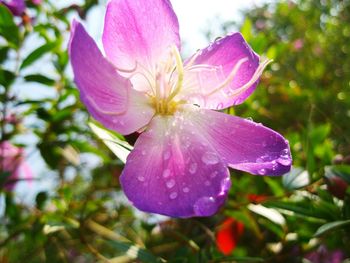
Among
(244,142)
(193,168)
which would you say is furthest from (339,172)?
(193,168)

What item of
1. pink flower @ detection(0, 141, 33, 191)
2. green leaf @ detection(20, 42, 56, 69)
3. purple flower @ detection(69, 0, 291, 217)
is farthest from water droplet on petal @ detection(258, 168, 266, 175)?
pink flower @ detection(0, 141, 33, 191)

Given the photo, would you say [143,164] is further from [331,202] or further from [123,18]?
[331,202]

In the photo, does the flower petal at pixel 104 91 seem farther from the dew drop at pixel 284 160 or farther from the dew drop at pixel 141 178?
the dew drop at pixel 284 160

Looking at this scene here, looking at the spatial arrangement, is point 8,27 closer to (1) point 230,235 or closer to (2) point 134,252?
(2) point 134,252

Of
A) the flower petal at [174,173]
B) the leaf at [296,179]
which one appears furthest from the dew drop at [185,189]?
the leaf at [296,179]

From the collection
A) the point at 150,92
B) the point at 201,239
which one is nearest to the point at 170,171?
the point at 150,92

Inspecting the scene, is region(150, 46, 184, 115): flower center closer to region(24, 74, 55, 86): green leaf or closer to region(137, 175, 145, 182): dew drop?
region(137, 175, 145, 182): dew drop
